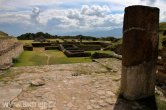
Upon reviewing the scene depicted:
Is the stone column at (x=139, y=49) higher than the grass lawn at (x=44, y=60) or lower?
higher

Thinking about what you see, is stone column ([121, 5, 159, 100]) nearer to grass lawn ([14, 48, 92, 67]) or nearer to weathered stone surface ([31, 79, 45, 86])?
weathered stone surface ([31, 79, 45, 86])

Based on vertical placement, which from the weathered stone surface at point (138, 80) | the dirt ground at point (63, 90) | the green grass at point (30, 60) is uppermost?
the weathered stone surface at point (138, 80)

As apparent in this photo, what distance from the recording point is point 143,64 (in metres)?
6.45

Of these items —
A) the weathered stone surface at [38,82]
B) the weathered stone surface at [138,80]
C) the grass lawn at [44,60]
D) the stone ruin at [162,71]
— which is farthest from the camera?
the grass lawn at [44,60]

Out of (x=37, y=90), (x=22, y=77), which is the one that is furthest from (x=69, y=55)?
(x=37, y=90)

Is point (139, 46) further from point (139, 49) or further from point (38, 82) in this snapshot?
point (38, 82)

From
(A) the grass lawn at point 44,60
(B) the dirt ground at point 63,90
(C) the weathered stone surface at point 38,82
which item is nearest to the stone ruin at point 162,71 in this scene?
(B) the dirt ground at point 63,90

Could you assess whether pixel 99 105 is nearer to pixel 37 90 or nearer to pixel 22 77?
pixel 37 90

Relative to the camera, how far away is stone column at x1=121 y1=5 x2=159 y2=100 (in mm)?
6332

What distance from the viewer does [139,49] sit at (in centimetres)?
639

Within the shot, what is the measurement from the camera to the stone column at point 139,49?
249 inches

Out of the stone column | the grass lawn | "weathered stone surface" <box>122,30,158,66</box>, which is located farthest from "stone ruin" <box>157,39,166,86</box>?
the grass lawn

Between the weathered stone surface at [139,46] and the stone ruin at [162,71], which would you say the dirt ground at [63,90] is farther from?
the stone ruin at [162,71]

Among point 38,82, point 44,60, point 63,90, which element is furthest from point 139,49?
point 44,60
